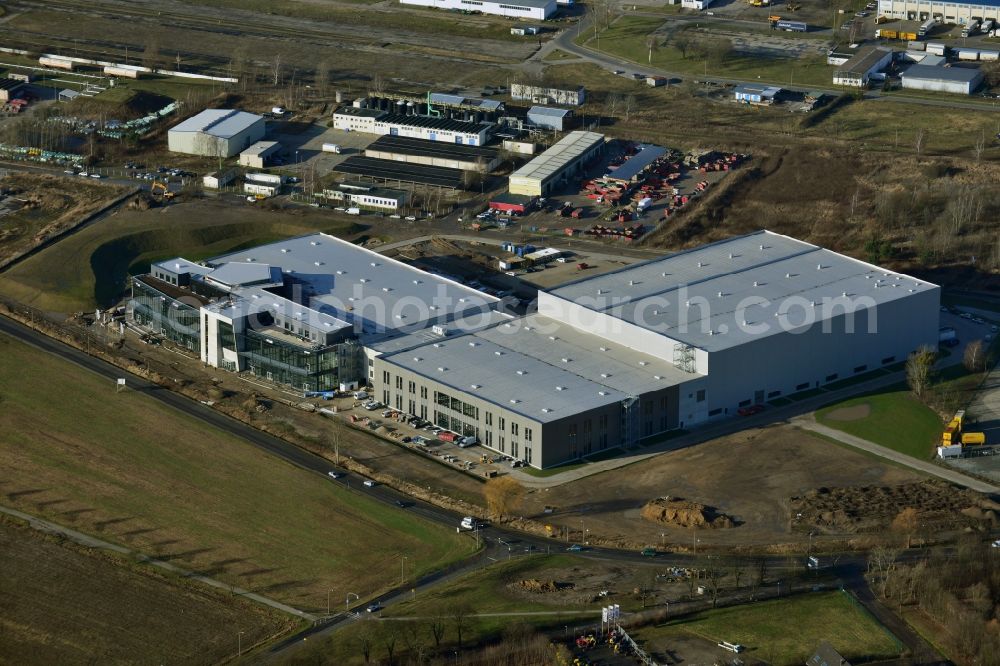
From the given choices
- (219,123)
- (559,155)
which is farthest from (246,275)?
(219,123)

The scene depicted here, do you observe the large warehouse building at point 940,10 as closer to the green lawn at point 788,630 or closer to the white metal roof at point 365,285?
the white metal roof at point 365,285

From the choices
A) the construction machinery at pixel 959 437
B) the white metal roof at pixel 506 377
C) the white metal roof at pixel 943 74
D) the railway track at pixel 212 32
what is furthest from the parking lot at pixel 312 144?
the construction machinery at pixel 959 437

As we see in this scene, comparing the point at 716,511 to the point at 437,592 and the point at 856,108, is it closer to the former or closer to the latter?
the point at 437,592

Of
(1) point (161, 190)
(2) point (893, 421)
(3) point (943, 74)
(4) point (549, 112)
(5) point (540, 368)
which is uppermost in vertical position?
(3) point (943, 74)

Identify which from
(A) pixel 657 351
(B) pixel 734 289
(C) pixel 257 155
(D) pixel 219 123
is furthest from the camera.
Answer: (D) pixel 219 123

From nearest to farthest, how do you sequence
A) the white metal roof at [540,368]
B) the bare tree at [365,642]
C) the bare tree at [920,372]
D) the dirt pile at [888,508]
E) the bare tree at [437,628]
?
the bare tree at [365,642] → the bare tree at [437,628] → the dirt pile at [888,508] → the white metal roof at [540,368] → the bare tree at [920,372]

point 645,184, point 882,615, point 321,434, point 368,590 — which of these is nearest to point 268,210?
point 645,184

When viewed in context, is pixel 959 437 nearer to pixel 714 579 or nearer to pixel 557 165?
pixel 714 579

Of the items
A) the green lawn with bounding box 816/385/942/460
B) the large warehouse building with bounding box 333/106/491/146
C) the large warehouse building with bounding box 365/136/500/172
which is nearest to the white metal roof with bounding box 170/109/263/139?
the large warehouse building with bounding box 333/106/491/146
